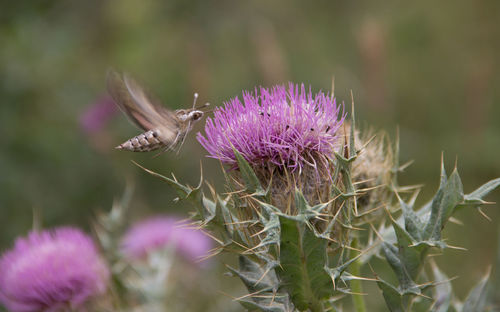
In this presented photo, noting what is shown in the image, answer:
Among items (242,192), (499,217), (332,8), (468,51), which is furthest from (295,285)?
(332,8)

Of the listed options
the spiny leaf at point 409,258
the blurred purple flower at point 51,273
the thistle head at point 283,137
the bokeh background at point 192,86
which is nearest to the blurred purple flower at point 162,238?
the bokeh background at point 192,86

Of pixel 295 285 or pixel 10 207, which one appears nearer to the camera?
pixel 295 285

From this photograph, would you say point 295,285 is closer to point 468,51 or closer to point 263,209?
point 263,209

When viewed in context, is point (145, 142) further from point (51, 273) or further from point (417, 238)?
point (417, 238)

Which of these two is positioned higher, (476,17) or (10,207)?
(476,17)

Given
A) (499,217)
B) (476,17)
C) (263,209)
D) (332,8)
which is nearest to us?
(263,209)

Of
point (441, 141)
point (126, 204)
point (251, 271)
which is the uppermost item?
point (251, 271)

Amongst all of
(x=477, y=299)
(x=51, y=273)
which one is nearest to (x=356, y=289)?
(x=477, y=299)
